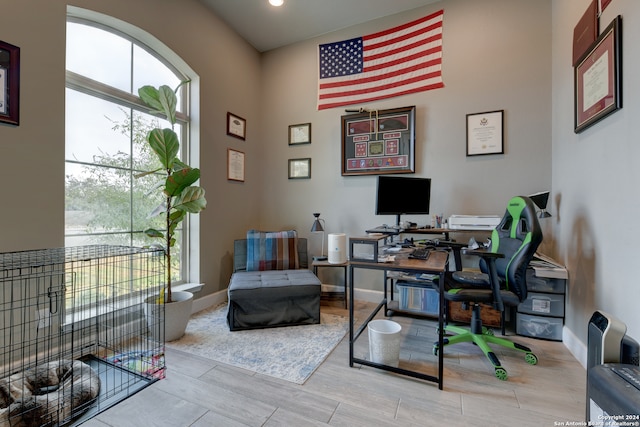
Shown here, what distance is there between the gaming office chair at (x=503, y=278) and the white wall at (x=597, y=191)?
0.39 metres

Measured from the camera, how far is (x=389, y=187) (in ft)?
9.18

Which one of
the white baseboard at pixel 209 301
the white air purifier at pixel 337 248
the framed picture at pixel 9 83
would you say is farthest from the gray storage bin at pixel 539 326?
the framed picture at pixel 9 83

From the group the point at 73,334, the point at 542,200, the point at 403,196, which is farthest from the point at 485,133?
the point at 73,334

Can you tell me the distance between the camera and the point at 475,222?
8.57 ft

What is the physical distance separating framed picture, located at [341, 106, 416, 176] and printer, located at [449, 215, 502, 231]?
2.56 feet

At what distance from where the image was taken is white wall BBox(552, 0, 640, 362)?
4.85ft

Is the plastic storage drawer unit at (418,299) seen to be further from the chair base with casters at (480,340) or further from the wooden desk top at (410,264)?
the wooden desk top at (410,264)

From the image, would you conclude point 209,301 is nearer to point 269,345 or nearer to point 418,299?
point 269,345

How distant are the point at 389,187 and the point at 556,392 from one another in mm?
1919

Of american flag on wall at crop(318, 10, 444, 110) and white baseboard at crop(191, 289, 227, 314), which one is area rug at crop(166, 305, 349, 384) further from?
american flag on wall at crop(318, 10, 444, 110)

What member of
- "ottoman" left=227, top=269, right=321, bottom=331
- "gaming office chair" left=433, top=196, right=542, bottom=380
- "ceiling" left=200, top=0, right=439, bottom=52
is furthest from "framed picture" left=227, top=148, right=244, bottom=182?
"gaming office chair" left=433, top=196, right=542, bottom=380

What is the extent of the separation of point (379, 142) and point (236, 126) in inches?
71.7

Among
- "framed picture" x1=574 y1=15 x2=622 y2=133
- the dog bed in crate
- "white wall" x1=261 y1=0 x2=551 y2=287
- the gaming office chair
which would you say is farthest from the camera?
"white wall" x1=261 y1=0 x2=551 y2=287

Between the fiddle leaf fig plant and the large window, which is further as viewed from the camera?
the fiddle leaf fig plant
